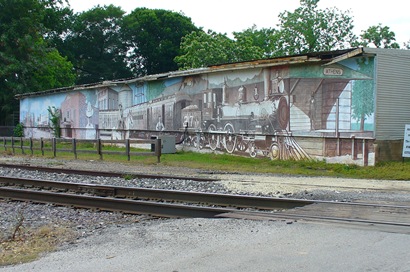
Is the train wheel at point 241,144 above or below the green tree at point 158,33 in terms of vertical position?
below

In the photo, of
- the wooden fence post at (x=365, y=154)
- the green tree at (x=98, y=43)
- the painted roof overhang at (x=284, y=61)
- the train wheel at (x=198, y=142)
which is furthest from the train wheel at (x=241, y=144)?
the green tree at (x=98, y=43)

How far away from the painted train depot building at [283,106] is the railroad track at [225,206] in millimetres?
9718

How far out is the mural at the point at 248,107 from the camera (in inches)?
776

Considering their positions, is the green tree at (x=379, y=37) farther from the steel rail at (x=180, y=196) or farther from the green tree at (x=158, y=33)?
the steel rail at (x=180, y=196)

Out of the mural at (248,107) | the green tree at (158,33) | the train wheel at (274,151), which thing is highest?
the green tree at (158,33)

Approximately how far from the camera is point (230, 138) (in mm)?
25047

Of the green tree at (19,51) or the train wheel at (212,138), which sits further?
the green tree at (19,51)

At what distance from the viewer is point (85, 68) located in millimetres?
72625

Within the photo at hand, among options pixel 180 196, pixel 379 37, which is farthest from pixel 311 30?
pixel 180 196

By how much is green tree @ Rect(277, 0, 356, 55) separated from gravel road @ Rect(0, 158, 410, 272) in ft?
162

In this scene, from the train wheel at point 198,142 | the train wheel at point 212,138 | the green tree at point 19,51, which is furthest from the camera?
the green tree at point 19,51

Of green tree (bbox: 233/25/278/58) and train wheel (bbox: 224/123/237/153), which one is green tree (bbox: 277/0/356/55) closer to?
green tree (bbox: 233/25/278/58)

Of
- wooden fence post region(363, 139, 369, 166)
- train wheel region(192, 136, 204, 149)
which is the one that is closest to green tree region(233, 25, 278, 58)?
train wheel region(192, 136, 204, 149)

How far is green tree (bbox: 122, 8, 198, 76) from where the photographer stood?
227 feet
